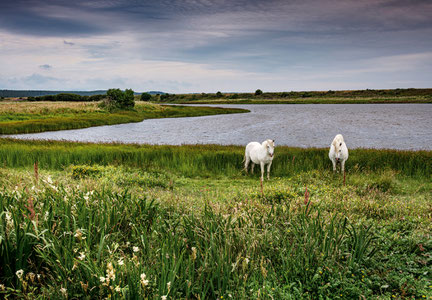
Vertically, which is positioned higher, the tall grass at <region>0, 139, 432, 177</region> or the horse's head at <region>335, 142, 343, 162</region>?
the horse's head at <region>335, 142, 343, 162</region>

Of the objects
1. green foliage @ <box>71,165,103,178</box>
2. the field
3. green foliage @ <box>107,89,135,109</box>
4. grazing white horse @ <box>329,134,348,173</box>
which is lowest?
green foliage @ <box>71,165,103,178</box>

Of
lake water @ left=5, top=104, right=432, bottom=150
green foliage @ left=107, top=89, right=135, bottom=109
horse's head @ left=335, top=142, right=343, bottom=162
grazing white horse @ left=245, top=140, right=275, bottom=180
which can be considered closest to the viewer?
horse's head @ left=335, top=142, right=343, bottom=162

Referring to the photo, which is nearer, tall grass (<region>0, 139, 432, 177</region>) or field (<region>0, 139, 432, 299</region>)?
field (<region>0, 139, 432, 299</region>)

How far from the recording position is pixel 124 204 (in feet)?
18.9

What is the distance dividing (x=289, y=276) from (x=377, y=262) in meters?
1.56

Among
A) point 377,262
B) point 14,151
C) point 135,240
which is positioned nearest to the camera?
point 377,262

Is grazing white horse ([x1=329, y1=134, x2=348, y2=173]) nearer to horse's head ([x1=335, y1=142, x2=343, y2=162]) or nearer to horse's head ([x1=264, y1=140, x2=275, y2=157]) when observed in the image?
horse's head ([x1=335, y1=142, x2=343, y2=162])

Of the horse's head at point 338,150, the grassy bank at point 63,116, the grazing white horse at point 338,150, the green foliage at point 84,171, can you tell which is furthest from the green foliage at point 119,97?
the horse's head at point 338,150

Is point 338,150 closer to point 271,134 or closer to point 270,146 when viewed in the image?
point 270,146

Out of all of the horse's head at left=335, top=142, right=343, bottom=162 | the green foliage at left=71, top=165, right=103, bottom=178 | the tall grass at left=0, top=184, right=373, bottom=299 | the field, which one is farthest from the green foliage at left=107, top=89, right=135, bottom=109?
the tall grass at left=0, top=184, right=373, bottom=299

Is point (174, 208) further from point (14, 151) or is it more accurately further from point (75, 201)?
point (14, 151)

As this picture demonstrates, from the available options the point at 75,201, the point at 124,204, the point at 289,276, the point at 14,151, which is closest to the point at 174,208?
the point at 124,204

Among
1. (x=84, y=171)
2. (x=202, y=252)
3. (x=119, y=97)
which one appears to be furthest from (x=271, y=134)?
(x=119, y=97)

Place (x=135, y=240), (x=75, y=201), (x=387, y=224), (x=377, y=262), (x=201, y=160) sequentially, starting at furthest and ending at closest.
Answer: (x=201, y=160), (x=387, y=224), (x=75, y=201), (x=135, y=240), (x=377, y=262)
